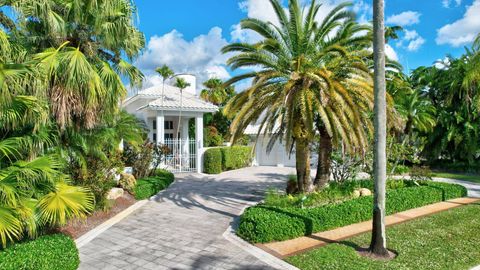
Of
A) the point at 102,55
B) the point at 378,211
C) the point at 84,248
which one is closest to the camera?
the point at 378,211

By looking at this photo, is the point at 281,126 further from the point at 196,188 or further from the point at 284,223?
the point at 196,188

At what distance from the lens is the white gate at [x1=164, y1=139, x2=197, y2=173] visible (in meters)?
21.2

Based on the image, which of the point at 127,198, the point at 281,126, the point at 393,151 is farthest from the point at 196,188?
the point at 393,151

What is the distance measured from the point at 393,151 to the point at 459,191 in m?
3.13

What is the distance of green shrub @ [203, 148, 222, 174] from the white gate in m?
0.77

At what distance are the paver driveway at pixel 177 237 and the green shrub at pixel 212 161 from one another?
6.34 metres

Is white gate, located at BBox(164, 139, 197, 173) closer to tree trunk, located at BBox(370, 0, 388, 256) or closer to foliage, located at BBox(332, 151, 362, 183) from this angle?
foliage, located at BBox(332, 151, 362, 183)

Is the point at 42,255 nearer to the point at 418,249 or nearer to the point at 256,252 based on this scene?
the point at 256,252

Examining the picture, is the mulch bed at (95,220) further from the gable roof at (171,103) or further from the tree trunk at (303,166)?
the gable roof at (171,103)

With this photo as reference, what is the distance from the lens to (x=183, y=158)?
70.7 ft

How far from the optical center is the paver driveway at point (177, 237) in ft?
22.0

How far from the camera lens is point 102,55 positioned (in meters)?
9.64

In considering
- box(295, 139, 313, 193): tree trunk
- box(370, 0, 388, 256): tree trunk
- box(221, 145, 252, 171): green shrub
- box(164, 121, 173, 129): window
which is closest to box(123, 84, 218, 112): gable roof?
box(164, 121, 173, 129): window

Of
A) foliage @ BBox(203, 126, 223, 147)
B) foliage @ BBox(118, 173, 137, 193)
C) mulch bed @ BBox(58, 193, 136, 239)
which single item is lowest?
mulch bed @ BBox(58, 193, 136, 239)
